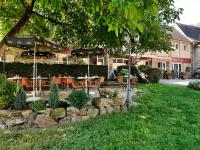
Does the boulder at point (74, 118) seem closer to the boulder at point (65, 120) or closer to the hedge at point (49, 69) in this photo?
the boulder at point (65, 120)

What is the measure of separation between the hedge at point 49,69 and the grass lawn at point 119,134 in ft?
40.2

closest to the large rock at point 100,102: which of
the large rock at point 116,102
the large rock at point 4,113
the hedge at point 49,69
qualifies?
the large rock at point 116,102

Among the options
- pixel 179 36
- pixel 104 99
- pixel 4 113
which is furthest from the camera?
pixel 179 36

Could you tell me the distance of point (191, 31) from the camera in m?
61.6

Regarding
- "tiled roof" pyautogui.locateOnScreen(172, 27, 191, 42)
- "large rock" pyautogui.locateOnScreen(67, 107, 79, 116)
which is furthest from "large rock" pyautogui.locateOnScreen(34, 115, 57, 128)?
"tiled roof" pyautogui.locateOnScreen(172, 27, 191, 42)

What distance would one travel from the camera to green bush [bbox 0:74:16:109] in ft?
40.8

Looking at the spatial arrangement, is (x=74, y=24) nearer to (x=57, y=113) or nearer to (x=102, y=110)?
(x=102, y=110)

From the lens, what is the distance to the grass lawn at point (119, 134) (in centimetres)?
1015

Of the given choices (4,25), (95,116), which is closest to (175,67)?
(4,25)

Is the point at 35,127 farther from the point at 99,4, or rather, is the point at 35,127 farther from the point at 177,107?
the point at 177,107

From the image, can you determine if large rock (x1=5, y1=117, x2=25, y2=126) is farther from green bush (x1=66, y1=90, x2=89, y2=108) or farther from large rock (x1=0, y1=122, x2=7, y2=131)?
green bush (x1=66, y1=90, x2=89, y2=108)

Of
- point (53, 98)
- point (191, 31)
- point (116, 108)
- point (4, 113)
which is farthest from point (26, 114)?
point (191, 31)

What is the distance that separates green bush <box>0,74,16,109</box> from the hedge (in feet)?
37.0

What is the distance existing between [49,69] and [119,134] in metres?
Result: 17.0
